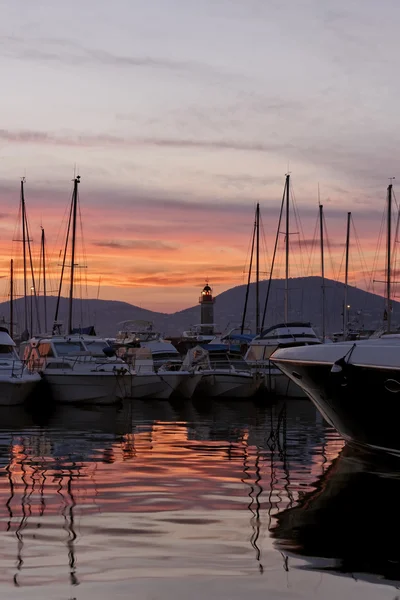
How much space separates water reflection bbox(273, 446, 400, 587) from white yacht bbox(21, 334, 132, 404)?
19.0 m

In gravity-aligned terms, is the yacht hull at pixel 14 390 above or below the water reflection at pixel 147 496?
above

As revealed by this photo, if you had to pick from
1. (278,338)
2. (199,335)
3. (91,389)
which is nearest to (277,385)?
(278,338)

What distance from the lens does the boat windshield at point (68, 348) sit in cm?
3666

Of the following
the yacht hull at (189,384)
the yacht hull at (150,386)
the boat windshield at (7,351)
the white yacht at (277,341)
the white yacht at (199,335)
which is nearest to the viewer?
the boat windshield at (7,351)

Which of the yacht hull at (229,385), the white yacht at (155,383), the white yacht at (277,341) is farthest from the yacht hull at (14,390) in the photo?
the white yacht at (277,341)

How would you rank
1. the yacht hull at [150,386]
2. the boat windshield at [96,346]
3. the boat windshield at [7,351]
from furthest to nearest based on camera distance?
the yacht hull at [150,386], the boat windshield at [96,346], the boat windshield at [7,351]

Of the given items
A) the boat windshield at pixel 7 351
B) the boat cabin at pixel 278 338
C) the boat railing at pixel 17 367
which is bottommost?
the boat railing at pixel 17 367

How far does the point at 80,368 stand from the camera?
35.6 m

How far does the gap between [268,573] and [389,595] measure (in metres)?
1.19

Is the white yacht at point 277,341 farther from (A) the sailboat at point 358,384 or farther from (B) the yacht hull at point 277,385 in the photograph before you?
(A) the sailboat at point 358,384

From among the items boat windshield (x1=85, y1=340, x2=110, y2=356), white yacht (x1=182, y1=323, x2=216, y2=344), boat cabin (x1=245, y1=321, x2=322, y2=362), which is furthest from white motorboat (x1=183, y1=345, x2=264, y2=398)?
white yacht (x1=182, y1=323, x2=216, y2=344)

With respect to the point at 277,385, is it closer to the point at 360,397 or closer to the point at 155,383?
the point at 155,383

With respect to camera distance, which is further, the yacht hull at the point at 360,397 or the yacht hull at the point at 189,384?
the yacht hull at the point at 189,384

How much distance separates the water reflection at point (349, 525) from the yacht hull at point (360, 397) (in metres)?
0.77
